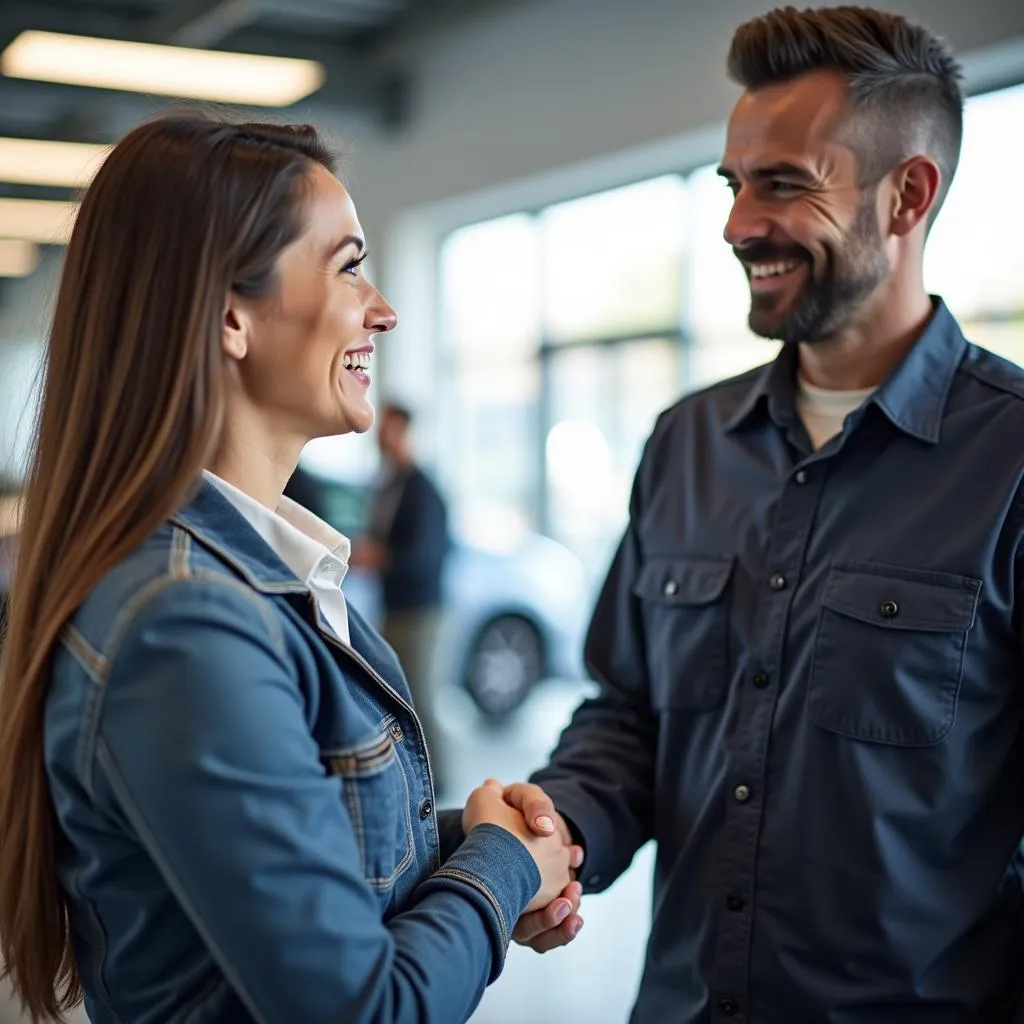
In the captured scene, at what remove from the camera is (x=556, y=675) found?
7.46 m

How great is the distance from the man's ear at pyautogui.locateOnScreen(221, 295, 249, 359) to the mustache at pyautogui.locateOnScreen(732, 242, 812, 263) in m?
0.88

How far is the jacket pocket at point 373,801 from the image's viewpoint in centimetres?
113

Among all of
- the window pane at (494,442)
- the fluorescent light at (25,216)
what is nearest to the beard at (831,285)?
the window pane at (494,442)

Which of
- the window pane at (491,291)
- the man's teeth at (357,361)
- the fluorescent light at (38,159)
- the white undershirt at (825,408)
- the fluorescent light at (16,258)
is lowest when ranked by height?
the white undershirt at (825,408)

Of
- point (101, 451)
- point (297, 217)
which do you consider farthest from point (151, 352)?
point (297, 217)

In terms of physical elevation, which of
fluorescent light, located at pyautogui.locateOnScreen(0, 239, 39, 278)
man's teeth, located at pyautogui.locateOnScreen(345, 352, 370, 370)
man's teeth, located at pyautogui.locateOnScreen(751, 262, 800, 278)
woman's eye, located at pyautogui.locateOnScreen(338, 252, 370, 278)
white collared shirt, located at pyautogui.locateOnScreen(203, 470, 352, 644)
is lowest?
white collared shirt, located at pyautogui.locateOnScreen(203, 470, 352, 644)

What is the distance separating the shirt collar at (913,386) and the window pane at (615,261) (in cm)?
591

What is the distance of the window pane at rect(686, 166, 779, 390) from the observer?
287 inches

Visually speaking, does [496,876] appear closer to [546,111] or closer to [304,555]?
[304,555]

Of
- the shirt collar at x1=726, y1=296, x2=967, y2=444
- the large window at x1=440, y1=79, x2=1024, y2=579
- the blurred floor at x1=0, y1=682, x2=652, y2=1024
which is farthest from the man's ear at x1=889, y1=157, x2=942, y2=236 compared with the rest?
the large window at x1=440, y1=79, x2=1024, y2=579

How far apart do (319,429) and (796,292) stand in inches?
31.5

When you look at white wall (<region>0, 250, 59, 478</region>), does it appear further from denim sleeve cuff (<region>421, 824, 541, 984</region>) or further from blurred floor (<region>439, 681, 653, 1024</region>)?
blurred floor (<region>439, 681, 653, 1024</region>)

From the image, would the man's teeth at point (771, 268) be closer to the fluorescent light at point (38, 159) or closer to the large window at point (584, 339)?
the large window at point (584, 339)

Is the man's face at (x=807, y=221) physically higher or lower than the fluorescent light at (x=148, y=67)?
lower
